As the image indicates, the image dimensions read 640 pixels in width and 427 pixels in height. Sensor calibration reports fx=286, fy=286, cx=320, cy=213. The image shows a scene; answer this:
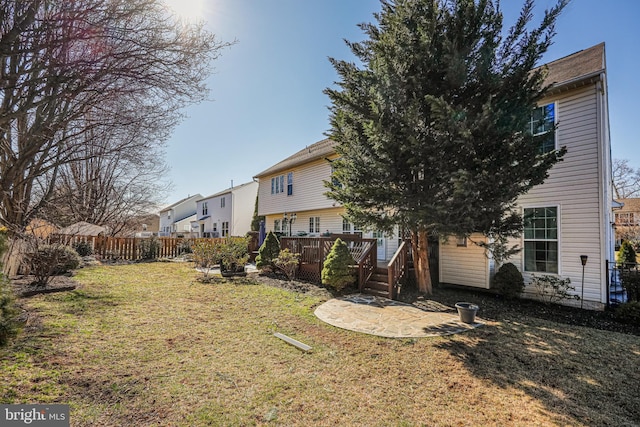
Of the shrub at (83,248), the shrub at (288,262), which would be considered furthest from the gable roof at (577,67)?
the shrub at (83,248)

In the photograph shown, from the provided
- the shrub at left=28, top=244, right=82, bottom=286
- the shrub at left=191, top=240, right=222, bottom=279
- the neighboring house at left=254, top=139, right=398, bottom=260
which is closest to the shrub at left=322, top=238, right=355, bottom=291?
the neighboring house at left=254, top=139, right=398, bottom=260

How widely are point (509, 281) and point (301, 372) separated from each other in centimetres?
710

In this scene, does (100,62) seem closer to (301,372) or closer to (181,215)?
(301,372)

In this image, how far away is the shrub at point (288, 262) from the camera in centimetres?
1031

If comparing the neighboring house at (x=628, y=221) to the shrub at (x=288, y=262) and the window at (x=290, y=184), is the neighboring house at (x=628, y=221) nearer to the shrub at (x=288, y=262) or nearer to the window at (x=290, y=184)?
the window at (x=290, y=184)

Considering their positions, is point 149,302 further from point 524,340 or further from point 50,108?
point 524,340

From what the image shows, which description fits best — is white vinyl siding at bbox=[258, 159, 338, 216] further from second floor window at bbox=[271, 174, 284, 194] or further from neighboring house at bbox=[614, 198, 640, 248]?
neighboring house at bbox=[614, 198, 640, 248]

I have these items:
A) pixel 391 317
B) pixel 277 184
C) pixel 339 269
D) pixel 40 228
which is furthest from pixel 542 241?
pixel 40 228

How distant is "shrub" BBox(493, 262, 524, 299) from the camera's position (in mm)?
8094

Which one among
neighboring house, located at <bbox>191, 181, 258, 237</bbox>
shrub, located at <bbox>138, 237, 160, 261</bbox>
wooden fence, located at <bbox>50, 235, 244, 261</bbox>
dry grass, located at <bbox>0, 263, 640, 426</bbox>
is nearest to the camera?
dry grass, located at <bbox>0, 263, 640, 426</bbox>

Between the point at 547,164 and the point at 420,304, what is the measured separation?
4.45 metres

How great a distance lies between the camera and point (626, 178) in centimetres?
2581

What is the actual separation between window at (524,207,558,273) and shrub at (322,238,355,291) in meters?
5.28

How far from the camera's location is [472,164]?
255 inches
